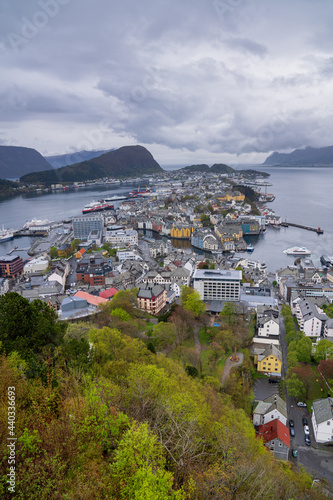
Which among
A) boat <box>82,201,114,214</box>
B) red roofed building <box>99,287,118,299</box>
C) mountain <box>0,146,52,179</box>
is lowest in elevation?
red roofed building <box>99,287,118,299</box>

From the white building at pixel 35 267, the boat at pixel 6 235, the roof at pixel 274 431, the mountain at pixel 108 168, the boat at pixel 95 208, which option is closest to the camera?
the roof at pixel 274 431

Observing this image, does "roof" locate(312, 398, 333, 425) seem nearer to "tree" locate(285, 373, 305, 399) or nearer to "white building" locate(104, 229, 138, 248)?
"tree" locate(285, 373, 305, 399)

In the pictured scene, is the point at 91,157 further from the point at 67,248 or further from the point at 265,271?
the point at 265,271

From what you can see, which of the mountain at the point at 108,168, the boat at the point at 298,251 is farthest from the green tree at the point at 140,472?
the mountain at the point at 108,168

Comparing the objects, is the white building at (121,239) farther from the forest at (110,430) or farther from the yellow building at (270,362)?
the forest at (110,430)

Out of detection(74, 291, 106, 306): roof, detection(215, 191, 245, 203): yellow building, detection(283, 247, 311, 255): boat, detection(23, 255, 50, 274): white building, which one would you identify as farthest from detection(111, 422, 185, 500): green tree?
detection(215, 191, 245, 203): yellow building

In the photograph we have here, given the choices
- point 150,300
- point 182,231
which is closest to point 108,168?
point 182,231

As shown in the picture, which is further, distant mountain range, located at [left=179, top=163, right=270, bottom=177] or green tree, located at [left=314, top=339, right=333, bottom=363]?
distant mountain range, located at [left=179, top=163, right=270, bottom=177]

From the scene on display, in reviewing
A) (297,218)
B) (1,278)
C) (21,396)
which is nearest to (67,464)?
(21,396)
